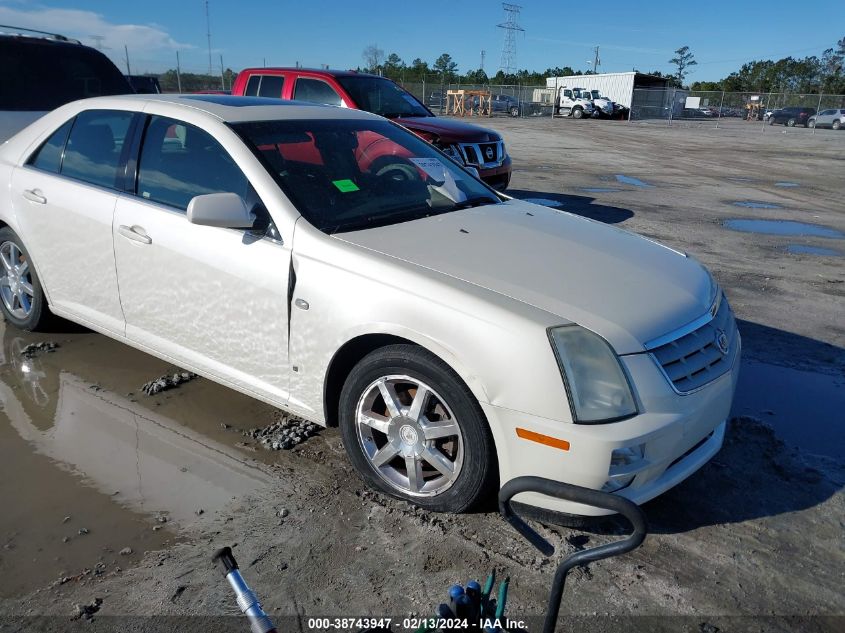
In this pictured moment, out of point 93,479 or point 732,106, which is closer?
point 93,479

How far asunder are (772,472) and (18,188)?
189 inches

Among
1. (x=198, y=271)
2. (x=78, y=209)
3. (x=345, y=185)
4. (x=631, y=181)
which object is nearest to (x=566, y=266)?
(x=345, y=185)

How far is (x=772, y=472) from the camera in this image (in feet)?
10.8

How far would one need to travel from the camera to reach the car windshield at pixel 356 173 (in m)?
3.31

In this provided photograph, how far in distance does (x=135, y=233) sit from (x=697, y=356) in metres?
2.92

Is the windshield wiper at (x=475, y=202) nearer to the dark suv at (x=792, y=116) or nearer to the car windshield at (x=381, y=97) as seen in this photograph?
the car windshield at (x=381, y=97)

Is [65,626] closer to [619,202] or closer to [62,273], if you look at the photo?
[62,273]

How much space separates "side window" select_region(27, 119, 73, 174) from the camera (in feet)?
14.1

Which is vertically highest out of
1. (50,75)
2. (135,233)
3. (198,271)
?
(50,75)

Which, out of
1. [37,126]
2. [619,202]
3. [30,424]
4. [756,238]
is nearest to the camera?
[30,424]

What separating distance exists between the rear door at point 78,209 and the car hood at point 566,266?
5.61 ft

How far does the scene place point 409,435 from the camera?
287 centimetres

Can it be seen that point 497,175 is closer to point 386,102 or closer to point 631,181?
point 386,102

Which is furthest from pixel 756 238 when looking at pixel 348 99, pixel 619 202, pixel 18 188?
pixel 18 188
